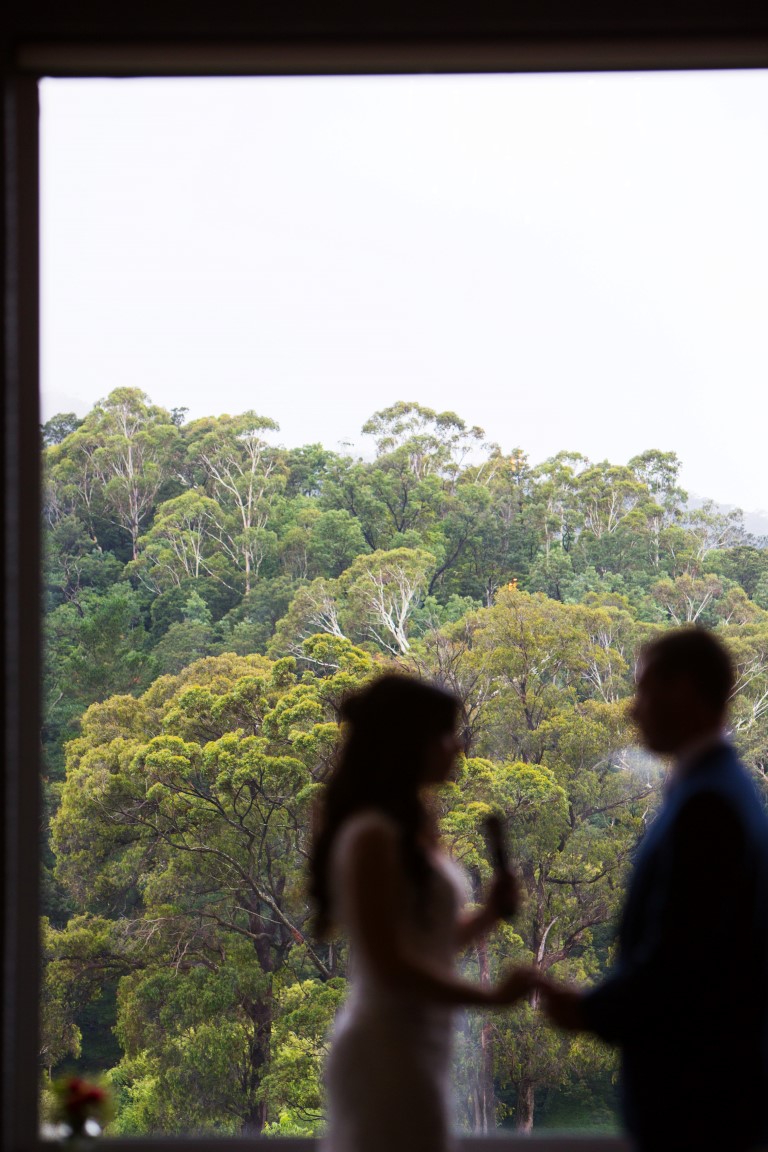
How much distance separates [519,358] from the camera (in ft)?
58.4

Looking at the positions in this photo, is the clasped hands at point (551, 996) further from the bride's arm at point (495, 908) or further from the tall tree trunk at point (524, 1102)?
the tall tree trunk at point (524, 1102)

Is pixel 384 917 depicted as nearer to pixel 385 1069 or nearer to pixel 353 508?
pixel 385 1069

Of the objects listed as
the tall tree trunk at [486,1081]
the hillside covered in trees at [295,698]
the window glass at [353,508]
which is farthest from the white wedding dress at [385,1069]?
the tall tree trunk at [486,1081]

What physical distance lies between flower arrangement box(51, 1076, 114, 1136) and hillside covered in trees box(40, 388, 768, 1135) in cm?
1087

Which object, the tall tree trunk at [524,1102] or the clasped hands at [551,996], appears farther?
the tall tree trunk at [524,1102]

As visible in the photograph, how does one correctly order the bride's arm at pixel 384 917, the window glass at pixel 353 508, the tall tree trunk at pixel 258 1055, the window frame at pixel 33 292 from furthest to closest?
the window glass at pixel 353 508
the tall tree trunk at pixel 258 1055
the window frame at pixel 33 292
the bride's arm at pixel 384 917

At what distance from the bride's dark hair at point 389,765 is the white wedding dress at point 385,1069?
1.9 inches

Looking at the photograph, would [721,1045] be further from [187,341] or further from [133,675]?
[187,341]

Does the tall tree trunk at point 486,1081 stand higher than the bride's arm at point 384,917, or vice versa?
the bride's arm at point 384,917

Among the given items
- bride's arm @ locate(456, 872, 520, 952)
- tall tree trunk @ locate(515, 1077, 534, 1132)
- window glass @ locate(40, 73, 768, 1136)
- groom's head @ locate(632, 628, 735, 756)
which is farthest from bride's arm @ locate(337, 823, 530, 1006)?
tall tree trunk @ locate(515, 1077, 534, 1132)

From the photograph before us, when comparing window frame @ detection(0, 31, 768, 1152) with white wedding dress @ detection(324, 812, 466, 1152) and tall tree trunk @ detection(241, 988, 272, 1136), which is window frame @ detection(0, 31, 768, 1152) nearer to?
white wedding dress @ detection(324, 812, 466, 1152)

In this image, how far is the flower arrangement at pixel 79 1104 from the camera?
152cm

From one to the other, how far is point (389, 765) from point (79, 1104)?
26.6 inches

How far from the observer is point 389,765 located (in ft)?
4.18
